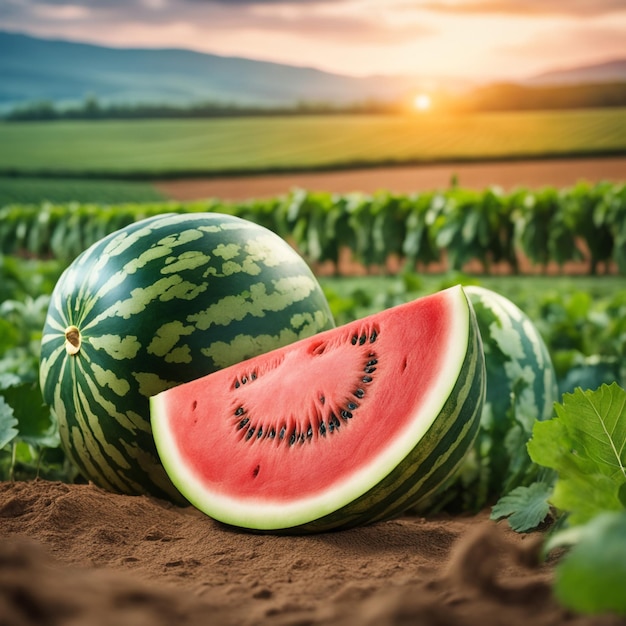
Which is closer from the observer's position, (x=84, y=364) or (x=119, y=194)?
(x=84, y=364)

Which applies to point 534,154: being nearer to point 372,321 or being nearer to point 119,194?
point 119,194

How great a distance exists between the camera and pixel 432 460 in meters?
1.68

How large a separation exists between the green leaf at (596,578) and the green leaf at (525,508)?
82 centimetres

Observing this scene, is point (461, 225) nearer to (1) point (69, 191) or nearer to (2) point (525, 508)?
(2) point (525, 508)

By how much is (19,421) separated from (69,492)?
36cm

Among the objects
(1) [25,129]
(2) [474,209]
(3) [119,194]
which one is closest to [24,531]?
(2) [474,209]

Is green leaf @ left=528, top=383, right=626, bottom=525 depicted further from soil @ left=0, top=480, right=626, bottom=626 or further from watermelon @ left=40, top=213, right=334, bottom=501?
watermelon @ left=40, top=213, right=334, bottom=501

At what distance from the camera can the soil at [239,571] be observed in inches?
Answer: 33.3

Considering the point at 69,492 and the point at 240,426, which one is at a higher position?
the point at 240,426

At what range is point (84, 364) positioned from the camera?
2154 millimetres

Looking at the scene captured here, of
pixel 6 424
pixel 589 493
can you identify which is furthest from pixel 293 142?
pixel 589 493

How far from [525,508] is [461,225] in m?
10.9

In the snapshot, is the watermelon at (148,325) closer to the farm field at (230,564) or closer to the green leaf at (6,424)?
the farm field at (230,564)

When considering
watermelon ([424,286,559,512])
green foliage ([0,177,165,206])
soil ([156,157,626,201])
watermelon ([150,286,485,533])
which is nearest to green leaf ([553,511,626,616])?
watermelon ([150,286,485,533])
